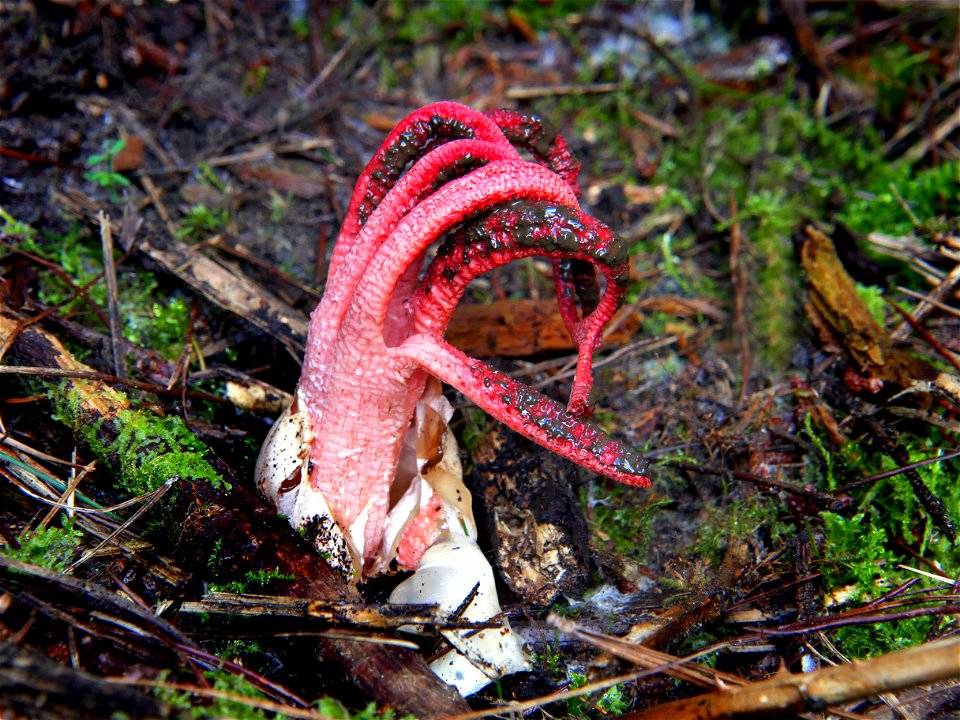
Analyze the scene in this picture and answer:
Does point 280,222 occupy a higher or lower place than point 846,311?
higher

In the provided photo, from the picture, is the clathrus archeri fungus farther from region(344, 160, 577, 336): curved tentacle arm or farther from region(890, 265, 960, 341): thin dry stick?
region(890, 265, 960, 341): thin dry stick

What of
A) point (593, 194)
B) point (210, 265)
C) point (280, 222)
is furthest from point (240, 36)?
point (593, 194)

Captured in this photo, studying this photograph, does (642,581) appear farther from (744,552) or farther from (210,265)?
(210,265)

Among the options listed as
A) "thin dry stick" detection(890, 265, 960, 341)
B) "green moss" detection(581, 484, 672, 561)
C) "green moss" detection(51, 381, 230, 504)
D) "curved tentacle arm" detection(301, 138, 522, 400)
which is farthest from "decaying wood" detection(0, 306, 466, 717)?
"thin dry stick" detection(890, 265, 960, 341)

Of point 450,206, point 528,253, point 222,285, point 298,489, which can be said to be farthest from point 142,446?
point 528,253

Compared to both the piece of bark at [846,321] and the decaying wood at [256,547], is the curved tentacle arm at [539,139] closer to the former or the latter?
the decaying wood at [256,547]

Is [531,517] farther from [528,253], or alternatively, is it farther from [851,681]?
[851,681]

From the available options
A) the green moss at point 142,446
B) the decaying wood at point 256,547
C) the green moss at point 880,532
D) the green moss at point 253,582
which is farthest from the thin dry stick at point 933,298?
the green moss at point 142,446
